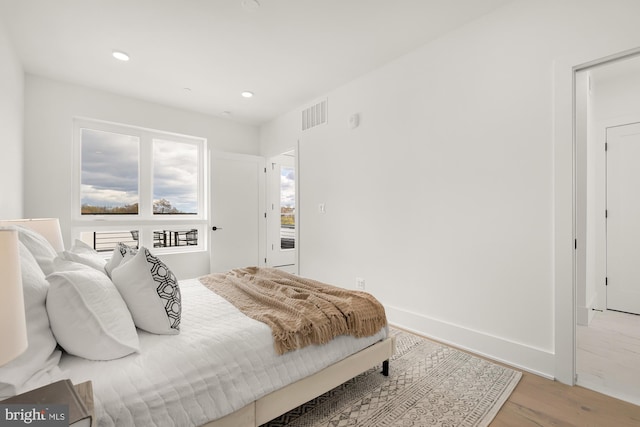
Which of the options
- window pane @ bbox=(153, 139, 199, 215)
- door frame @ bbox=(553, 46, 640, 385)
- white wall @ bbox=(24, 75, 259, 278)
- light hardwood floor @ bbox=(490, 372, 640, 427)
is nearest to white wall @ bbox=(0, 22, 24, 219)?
white wall @ bbox=(24, 75, 259, 278)

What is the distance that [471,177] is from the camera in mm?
2459

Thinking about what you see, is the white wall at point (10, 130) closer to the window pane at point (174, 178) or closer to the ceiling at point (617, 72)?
the window pane at point (174, 178)

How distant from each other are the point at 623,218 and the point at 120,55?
18.5 feet

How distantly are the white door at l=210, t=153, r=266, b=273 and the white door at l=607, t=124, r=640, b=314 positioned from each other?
4.61m

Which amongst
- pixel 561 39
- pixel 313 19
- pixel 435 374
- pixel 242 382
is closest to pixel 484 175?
pixel 561 39

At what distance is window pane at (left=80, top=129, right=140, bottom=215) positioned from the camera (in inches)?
148

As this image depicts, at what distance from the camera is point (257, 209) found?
16.1 feet

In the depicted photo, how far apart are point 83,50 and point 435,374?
414cm

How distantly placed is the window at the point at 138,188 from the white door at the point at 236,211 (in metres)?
0.34

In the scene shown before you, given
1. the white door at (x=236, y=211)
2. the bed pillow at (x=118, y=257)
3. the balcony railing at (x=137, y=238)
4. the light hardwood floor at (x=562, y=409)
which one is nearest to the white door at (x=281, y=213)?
the white door at (x=236, y=211)

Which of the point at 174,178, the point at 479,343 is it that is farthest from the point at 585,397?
the point at 174,178

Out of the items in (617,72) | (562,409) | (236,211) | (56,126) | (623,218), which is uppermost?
(617,72)

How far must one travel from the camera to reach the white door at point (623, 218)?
3227 millimetres

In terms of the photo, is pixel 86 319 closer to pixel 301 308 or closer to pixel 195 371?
pixel 195 371
